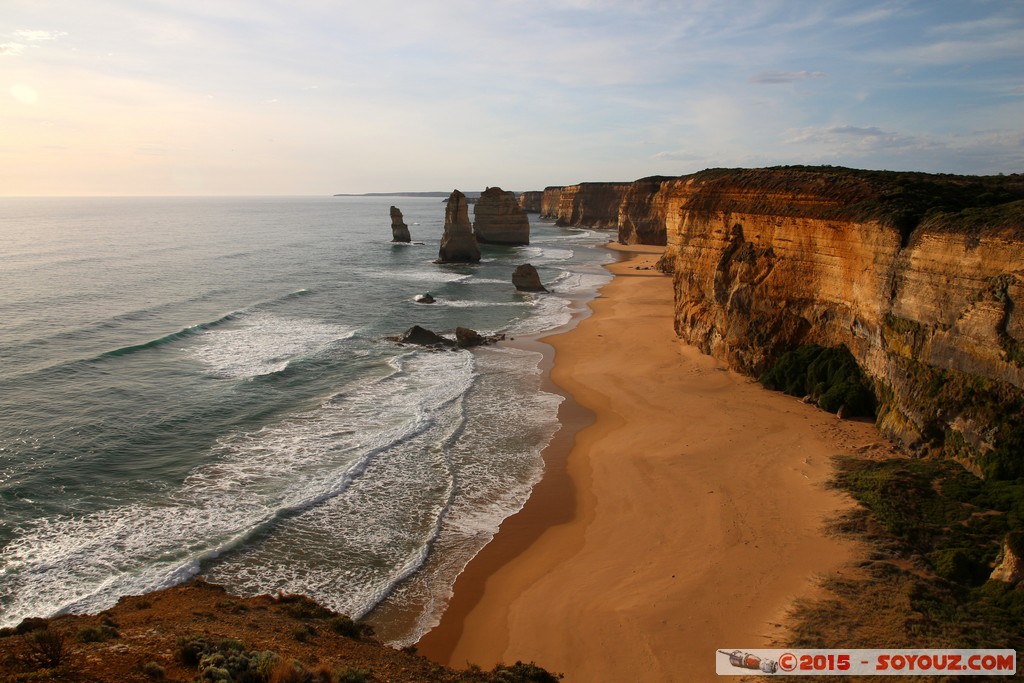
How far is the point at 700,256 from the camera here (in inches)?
1137

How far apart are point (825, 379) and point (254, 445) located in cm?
1893

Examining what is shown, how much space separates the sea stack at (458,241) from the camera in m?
67.2

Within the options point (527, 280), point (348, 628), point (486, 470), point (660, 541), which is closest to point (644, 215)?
point (527, 280)

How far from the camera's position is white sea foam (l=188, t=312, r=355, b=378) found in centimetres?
2770

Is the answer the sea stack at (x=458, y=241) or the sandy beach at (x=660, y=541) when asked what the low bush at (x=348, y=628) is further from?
the sea stack at (x=458, y=241)

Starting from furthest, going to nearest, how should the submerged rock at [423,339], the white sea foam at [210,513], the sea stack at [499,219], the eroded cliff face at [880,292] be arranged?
1. the sea stack at [499,219]
2. the submerged rock at [423,339]
3. the eroded cliff face at [880,292]
4. the white sea foam at [210,513]

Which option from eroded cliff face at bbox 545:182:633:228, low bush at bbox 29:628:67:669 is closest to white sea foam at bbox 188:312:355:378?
low bush at bbox 29:628:67:669

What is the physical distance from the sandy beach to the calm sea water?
1046mm

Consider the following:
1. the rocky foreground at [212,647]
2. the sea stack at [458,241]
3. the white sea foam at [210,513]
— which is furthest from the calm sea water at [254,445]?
the sea stack at [458,241]

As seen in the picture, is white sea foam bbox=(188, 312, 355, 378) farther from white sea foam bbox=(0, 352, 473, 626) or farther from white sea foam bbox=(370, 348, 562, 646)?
white sea foam bbox=(370, 348, 562, 646)

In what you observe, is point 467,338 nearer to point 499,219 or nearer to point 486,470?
point 486,470

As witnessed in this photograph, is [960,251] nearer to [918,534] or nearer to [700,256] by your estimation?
[918,534]

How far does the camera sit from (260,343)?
A: 3216cm

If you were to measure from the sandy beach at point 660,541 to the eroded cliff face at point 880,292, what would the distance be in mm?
2393
